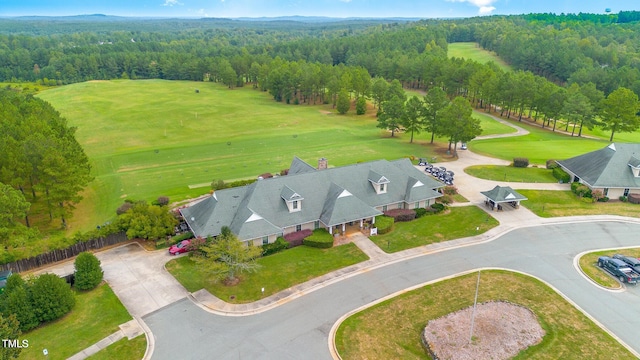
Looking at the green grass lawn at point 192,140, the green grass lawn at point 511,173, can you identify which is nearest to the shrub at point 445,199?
the green grass lawn at point 511,173

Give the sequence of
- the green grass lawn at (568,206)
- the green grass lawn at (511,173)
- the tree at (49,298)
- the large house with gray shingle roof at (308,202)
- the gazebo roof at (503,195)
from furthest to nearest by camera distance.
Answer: the green grass lawn at (511,173) < the gazebo roof at (503,195) < the green grass lawn at (568,206) < the large house with gray shingle roof at (308,202) < the tree at (49,298)

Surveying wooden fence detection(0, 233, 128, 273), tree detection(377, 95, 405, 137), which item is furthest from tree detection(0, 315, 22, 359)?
tree detection(377, 95, 405, 137)

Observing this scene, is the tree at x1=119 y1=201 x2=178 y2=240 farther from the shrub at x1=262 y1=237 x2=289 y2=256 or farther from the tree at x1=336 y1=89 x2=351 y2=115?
the tree at x1=336 y1=89 x2=351 y2=115

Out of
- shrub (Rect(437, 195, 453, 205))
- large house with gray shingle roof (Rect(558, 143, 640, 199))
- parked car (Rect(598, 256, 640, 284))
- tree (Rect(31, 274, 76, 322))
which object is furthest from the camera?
large house with gray shingle roof (Rect(558, 143, 640, 199))

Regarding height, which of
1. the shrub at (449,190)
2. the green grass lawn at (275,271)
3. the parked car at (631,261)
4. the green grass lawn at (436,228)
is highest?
the shrub at (449,190)

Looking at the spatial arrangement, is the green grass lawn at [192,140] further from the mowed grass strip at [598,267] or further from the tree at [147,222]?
the mowed grass strip at [598,267]

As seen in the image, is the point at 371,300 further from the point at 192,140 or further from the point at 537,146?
the point at 192,140

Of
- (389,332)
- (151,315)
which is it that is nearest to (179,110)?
(151,315)
